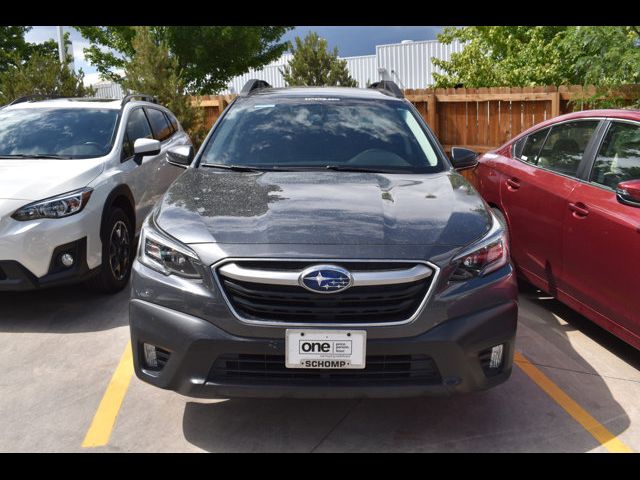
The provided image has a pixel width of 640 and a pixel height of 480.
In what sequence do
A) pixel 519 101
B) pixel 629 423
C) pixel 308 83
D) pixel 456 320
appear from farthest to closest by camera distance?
1. pixel 308 83
2. pixel 519 101
3. pixel 629 423
4. pixel 456 320

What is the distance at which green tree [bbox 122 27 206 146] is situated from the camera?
46.9 feet

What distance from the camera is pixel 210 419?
3.81m

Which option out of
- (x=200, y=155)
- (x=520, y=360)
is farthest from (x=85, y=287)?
(x=520, y=360)

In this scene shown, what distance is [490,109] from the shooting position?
37.3 feet

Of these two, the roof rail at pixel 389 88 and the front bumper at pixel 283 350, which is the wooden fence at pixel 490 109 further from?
the front bumper at pixel 283 350

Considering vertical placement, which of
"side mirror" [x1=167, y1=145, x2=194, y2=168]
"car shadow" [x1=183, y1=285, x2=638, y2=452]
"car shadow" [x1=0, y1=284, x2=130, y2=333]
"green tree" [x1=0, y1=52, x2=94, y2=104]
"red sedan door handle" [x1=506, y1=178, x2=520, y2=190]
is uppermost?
"green tree" [x1=0, y1=52, x2=94, y2=104]

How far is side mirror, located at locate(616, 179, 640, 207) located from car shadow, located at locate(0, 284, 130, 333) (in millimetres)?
3612

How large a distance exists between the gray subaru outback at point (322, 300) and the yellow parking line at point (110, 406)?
19.6 inches

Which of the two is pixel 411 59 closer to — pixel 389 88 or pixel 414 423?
pixel 389 88

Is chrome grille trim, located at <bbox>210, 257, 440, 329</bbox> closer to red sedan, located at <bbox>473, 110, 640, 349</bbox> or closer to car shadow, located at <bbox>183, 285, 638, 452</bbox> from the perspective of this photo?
car shadow, located at <bbox>183, 285, 638, 452</bbox>

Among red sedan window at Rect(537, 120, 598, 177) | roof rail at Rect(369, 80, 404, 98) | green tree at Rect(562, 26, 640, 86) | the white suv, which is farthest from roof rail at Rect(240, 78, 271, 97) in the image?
green tree at Rect(562, 26, 640, 86)

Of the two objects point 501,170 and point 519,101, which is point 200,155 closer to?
point 501,170

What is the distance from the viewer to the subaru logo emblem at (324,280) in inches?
124
